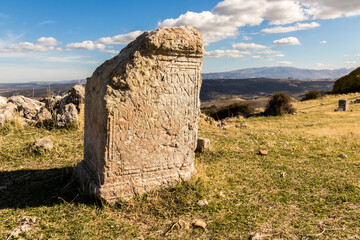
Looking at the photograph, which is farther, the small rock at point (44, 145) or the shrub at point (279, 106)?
the shrub at point (279, 106)

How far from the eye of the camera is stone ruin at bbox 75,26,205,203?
352 cm

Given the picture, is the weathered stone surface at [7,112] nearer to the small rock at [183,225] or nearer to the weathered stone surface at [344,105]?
the small rock at [183,225]

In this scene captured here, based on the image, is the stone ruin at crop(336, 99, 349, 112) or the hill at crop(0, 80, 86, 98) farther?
the stone ruin at crop(336, 99, 349, 112)

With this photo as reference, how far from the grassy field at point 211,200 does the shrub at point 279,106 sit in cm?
1005

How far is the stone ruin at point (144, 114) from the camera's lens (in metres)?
3.52

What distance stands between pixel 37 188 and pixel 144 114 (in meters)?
2.17

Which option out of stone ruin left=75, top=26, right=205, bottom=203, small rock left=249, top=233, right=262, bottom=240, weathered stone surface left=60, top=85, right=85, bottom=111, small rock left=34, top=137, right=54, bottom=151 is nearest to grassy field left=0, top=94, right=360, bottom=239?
small rock left=249, top=233, right=262, bottom=240

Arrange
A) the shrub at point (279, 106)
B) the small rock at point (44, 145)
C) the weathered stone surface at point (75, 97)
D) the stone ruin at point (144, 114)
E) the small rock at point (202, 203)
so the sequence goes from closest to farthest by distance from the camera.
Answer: the stone ruin at point (144, 114), the small rock at point (202, 203), the small rock at point (44, 145), the weathered stone surface at point (75, 97), the shrub at point (279, 106)

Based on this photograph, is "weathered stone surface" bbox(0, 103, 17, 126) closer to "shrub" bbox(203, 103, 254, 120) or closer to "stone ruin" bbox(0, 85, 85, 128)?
"stone ruin" bbox(0, 85, 85, 128)

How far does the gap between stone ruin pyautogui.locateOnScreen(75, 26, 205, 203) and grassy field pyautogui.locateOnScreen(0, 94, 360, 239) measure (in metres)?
0.30

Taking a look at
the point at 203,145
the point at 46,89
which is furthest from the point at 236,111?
the point at 203,145

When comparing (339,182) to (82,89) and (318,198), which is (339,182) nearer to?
(318,198)

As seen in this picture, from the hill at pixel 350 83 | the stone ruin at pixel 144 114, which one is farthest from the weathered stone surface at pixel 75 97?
the hill at pixel 350 83

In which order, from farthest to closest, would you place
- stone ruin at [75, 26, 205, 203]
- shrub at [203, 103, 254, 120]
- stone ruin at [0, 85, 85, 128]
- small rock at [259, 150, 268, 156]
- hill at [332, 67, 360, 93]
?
hill at [332, 67, 360, 93], shrub at [203, 103, 254, 120], stone ruin at [0, 85, 85, 128], small rock at [259, 150, 268, 156], stone ruin at [75, 26, 205, 203]
